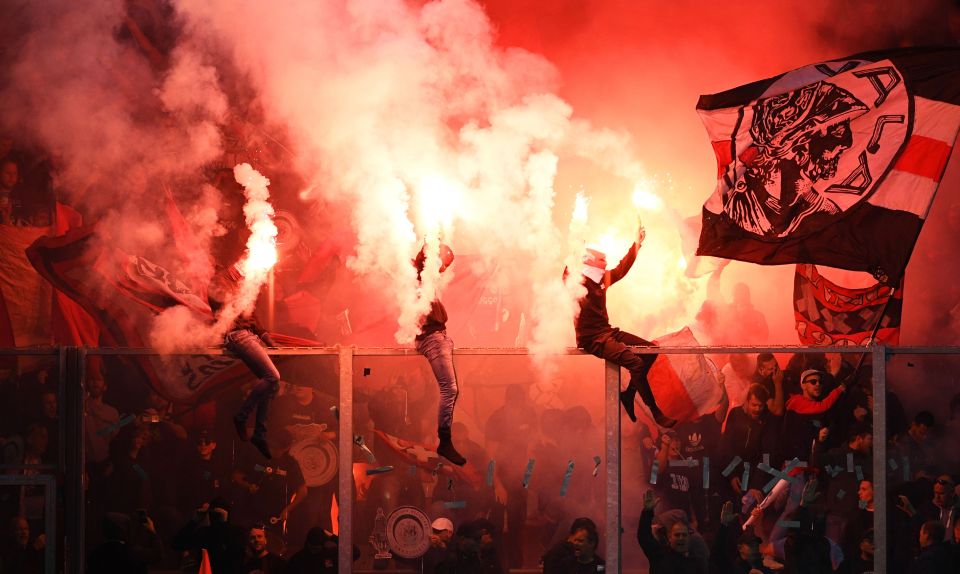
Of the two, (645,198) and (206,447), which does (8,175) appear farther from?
(645,198)

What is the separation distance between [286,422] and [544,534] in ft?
8.05

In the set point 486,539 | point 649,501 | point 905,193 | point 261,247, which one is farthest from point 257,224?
point 905,193

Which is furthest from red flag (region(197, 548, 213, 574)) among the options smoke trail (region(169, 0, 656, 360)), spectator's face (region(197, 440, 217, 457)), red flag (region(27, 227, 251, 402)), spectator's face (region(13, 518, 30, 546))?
smoke trail (region(169, 0, 656, 360))

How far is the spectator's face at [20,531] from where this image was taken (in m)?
9.29

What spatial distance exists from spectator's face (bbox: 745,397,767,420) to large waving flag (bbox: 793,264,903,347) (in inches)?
33.7

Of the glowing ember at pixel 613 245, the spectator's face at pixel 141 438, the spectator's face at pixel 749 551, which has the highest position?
the glowing ember at pixel 613 245

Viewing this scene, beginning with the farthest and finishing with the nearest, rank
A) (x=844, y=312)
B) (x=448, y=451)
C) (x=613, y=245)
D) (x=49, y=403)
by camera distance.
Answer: (x=49, y=403) → (x=613, y=245) → (x=844, y=312) → (x=448, y=451)

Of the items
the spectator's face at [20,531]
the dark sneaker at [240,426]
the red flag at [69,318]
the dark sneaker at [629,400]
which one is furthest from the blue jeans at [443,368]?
the spectator's face at [20,531]

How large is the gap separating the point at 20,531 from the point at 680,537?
5.77 m

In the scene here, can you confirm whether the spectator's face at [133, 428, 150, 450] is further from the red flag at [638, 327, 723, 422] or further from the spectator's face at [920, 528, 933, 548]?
the spectator's face at [920, 528, 933, 548]

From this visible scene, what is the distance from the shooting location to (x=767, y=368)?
916cm

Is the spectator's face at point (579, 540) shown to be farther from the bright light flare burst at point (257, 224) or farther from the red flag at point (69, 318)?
the red flag at point (69, 318)

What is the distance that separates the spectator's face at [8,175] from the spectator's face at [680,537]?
6.87 meters

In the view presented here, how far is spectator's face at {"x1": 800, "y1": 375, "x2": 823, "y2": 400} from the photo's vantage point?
8.90 metres
